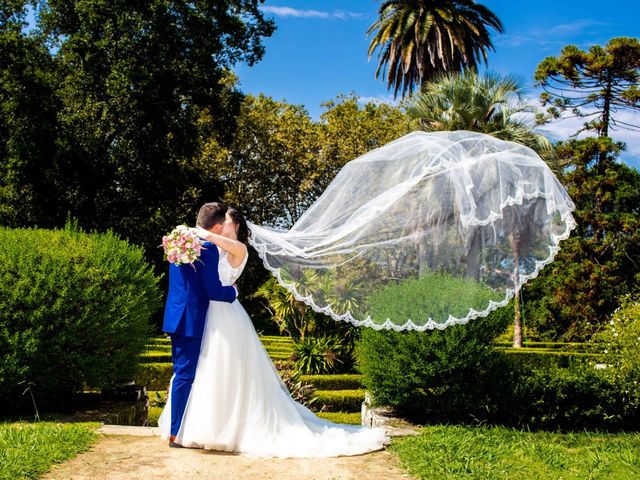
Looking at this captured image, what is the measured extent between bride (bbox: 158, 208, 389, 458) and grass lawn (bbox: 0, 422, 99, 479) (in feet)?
2.81

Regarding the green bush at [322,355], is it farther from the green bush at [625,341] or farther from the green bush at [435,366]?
the green bush at [435,366]

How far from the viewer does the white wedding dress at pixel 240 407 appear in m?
6.01

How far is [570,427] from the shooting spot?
8.43 m

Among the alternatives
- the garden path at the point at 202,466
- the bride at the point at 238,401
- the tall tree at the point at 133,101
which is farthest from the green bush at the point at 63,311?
the tall tree at the point at 133,101

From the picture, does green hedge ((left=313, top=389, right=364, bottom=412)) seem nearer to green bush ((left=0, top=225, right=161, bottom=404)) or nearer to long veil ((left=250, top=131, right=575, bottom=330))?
green bush ((left=0, top=225, right=161, bottom=404))

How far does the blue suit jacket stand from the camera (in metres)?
6.08

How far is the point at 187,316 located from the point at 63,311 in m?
2.57

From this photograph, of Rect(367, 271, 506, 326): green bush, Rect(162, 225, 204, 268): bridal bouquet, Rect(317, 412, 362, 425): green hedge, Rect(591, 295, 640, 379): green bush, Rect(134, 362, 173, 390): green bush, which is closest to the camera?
Rect(162, 225, 204, 268): bridal bouquet

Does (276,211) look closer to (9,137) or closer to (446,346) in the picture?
(9,137)

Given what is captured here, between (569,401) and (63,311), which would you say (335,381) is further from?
(63,311)

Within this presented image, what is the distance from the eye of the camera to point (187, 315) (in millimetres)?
6090

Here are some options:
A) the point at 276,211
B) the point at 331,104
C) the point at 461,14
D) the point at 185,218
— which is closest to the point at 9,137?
the point at 185,218

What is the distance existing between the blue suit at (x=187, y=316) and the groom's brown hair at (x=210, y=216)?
0.21m

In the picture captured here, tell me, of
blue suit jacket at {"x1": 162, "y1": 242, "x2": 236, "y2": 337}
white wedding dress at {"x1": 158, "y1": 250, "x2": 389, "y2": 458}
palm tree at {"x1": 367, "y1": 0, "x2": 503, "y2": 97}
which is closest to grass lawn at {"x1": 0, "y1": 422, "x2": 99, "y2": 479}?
white wedding dress at {"x1": 158, "y1": 250, "x2": 389, "y2": 458}
